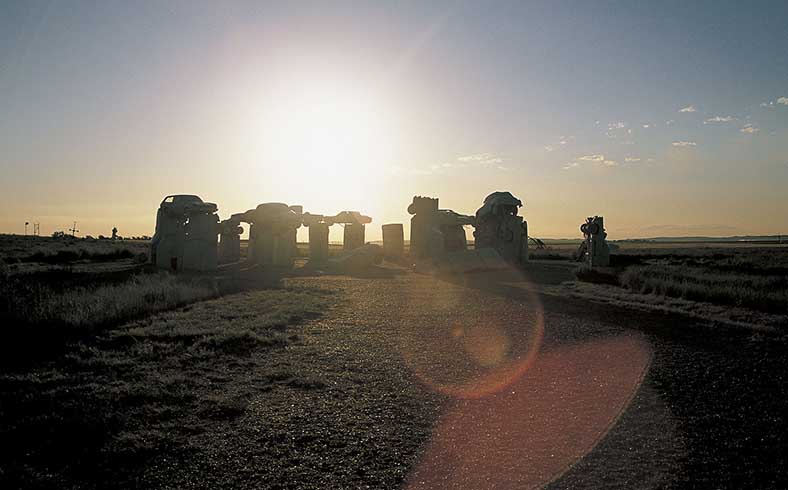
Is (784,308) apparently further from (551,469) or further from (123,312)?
(123,312)

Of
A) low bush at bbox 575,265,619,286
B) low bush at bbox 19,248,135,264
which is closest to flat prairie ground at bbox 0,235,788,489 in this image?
low bush at bbox 575,265,619,286

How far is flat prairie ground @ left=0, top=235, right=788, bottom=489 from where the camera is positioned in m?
4.13

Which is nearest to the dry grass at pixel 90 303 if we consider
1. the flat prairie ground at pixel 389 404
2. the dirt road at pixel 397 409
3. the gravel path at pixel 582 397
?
the flat prairie ground at pixel 389 404

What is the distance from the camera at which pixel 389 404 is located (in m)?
5.79

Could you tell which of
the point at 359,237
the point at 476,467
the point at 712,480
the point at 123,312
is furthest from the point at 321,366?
the point at 359,237

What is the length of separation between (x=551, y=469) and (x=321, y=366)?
3.84 meters

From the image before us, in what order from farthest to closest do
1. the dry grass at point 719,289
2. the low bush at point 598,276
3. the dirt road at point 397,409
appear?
the low bush at point 598,276, the dry grass at point 719,289, the dirt road at point 397,409

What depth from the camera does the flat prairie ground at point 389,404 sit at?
413cm

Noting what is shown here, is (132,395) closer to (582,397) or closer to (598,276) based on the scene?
(582,397)

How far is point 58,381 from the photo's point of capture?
20.5 feet

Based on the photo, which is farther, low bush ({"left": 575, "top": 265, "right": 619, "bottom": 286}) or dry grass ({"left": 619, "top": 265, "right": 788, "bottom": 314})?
low bush ({"left": 575, "top": 265, "right": 619, "bottom": 286})

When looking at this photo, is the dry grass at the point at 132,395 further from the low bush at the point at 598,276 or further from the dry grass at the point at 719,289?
the low bush at the point at 598,276

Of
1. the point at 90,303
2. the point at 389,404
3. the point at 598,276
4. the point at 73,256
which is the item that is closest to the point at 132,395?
the point at 389,404

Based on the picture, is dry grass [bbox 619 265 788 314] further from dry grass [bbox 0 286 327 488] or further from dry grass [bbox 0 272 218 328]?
dry grass [bbox 0 272 218 328]
